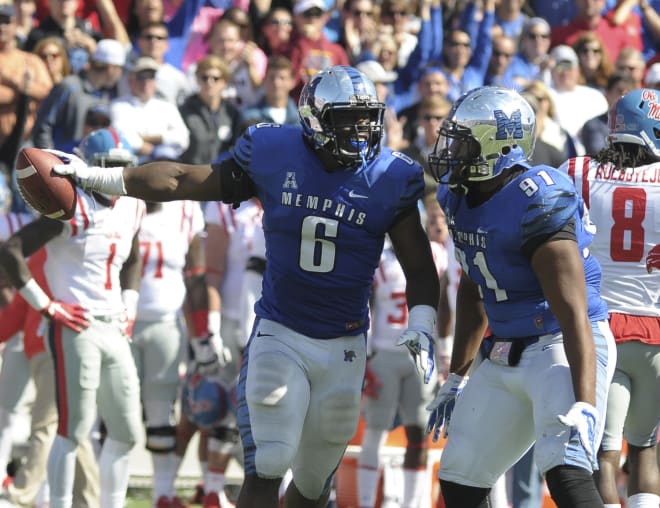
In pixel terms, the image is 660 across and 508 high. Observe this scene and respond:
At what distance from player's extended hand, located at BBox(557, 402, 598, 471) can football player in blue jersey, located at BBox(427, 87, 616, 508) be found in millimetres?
11

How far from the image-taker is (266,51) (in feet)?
33.3

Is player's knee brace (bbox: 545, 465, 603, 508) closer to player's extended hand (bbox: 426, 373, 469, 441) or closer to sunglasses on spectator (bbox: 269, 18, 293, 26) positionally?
player's extended hand (bbox: 426, 373, 469, 441)

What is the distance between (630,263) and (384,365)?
205 cm

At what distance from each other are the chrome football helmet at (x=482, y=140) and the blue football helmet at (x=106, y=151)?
2113 millimetres

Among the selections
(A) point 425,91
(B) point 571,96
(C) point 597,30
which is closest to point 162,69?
(A) point 425,91

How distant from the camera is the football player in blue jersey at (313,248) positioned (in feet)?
16.2

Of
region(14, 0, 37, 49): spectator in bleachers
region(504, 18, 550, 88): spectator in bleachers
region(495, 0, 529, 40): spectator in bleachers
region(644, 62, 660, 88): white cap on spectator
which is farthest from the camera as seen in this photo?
region(495, 0, 529, 40): spectator in bleachers

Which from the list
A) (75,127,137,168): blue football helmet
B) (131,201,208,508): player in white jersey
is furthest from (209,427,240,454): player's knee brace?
(75,127,137,168): blue football helmet

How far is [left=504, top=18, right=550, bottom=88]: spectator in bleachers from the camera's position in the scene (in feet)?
33.6

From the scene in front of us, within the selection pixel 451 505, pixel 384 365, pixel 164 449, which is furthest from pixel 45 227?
pixel 451 505

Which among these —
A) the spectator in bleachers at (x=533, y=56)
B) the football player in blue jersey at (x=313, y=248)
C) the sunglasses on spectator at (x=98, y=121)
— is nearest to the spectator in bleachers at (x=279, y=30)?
the spectator in bleachers at (x=533, y=56)

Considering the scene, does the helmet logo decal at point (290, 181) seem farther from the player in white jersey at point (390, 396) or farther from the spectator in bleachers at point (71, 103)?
the spectator in bleachers at point (71, 103)

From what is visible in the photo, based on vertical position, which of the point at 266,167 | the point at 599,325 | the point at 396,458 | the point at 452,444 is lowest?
the point at 396,458

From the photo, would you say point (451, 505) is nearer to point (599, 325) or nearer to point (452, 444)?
point (452, 444)
